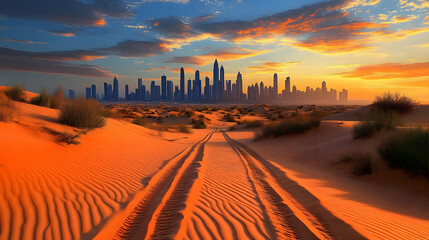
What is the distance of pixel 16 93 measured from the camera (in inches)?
550

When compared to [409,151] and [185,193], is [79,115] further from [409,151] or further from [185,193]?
[409,151]

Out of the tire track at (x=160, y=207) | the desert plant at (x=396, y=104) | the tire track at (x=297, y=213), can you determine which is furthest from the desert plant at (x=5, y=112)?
the desert plant at (x=396, y=104)

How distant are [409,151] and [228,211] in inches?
227

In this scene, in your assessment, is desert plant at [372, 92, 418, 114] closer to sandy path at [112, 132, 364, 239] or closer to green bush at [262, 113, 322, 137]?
green bush at [262, 113, 322, 137]

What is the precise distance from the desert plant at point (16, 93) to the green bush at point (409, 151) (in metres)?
17.0

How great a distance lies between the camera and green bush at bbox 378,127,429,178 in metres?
6.77

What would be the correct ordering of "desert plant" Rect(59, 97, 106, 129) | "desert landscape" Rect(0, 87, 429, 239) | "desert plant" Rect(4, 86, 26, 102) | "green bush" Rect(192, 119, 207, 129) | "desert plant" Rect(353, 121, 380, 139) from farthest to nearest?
"green bush" Rect(192, 119, 207, 129), "desert plant" Rect(4, 86, 26, 102), "desert plant" Rect(353, 121, 380, 139), "desert plant" Rect(59, 97, 106, 129), "desert landscape" Rect(0, 87, 429, 239)

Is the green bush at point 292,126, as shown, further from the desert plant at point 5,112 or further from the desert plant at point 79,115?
the desert plant at point 5,112

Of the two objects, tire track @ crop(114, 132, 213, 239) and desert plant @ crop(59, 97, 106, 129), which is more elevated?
desert plant @ crop(59, 97, 106, 129)

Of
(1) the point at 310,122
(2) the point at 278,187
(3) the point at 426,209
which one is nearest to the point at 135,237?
(2) the point at 278,187

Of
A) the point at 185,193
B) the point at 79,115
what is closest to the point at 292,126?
the point at 79,115

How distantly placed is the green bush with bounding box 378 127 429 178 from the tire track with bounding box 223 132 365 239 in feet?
11.1

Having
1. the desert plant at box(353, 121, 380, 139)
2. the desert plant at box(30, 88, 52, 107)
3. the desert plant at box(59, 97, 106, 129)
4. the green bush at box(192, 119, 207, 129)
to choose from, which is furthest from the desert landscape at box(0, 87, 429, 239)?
the green bush at box(192, 119, 207, 129)

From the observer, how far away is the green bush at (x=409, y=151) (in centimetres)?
677
